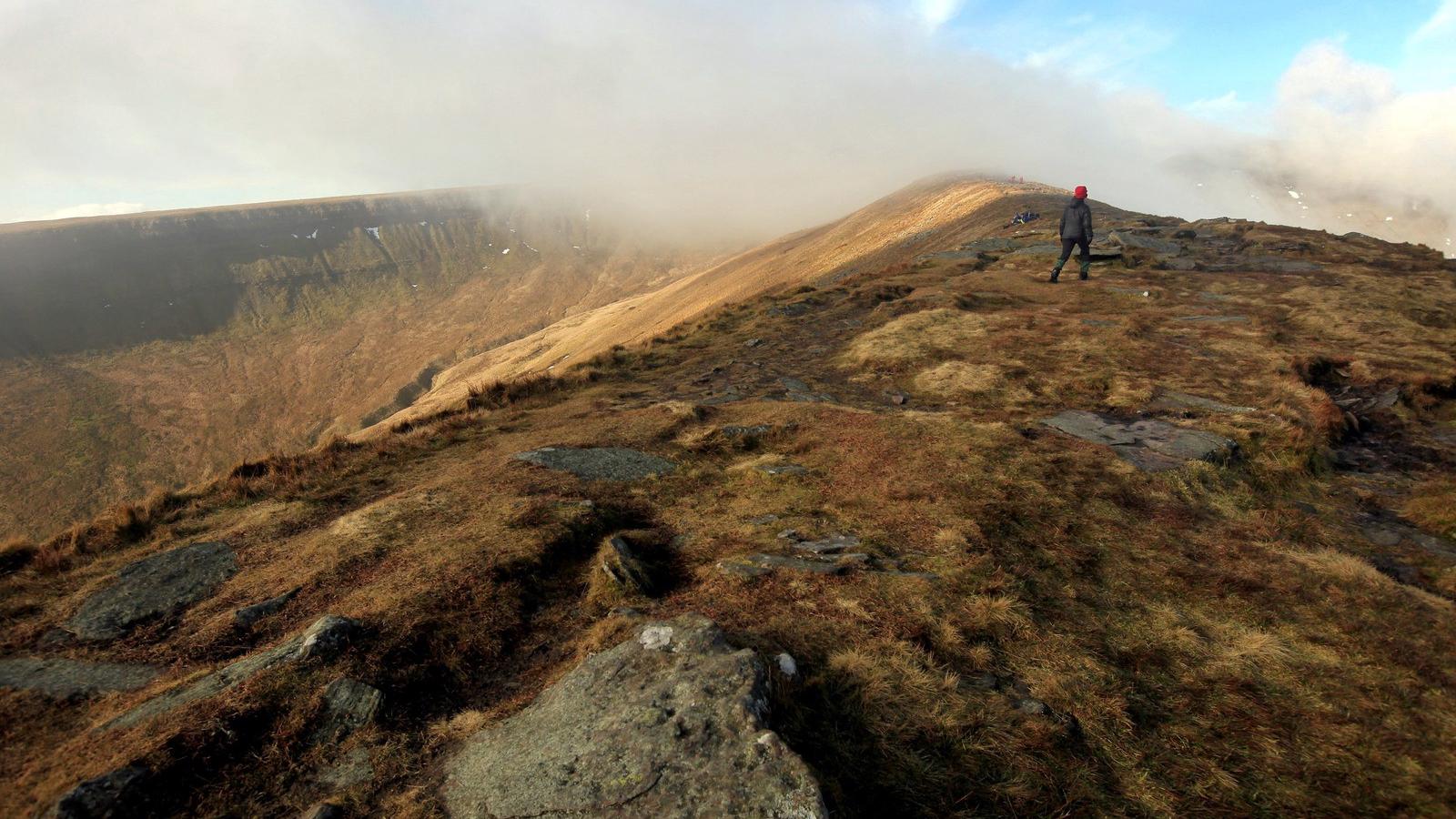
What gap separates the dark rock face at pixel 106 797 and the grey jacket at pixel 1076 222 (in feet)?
96.7

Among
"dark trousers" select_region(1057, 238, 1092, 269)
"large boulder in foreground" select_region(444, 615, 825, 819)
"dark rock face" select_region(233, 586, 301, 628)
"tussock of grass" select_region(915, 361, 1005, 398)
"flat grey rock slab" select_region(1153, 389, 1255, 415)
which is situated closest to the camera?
"large boulder in foreground" select_region(444, 615, 825, 819)

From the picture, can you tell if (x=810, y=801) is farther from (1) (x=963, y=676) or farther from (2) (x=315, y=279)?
(2) (x=315, y=279)

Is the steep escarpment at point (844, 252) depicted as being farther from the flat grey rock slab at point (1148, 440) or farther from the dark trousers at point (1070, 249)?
the flat grey rock slab at point (1148, 440)

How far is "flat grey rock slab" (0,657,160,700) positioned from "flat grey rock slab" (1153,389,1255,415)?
1964 centimetres

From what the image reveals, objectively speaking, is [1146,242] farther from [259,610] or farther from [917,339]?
[259,610]

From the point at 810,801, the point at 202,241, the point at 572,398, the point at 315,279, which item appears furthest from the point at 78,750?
the point at 202,241

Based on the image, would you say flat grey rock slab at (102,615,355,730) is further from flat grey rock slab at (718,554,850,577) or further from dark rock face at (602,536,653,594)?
flat grey rock slab at (718,554,850,577)

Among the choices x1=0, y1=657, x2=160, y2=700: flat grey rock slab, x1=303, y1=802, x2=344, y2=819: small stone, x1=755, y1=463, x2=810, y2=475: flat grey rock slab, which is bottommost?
x1=0, y1=657, x2=160, y2=700: flat grey rock slab

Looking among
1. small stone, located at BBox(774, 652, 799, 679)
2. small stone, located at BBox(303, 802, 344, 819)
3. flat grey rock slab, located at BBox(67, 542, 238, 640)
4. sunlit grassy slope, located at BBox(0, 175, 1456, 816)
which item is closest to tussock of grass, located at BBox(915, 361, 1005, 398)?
sunlit grassy slope, located at BBox(0, 175, 1456, 816)

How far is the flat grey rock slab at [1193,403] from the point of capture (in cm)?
1452

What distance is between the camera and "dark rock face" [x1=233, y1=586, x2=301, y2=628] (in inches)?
307

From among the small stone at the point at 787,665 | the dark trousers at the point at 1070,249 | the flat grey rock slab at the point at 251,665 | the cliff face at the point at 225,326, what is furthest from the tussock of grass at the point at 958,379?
A: the cliff face at the point at 225,326

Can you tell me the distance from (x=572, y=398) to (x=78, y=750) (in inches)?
545

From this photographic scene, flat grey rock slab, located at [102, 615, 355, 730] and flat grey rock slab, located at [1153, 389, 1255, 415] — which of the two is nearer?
flat grey rock slab, located at [102, 615, 355, 730]
